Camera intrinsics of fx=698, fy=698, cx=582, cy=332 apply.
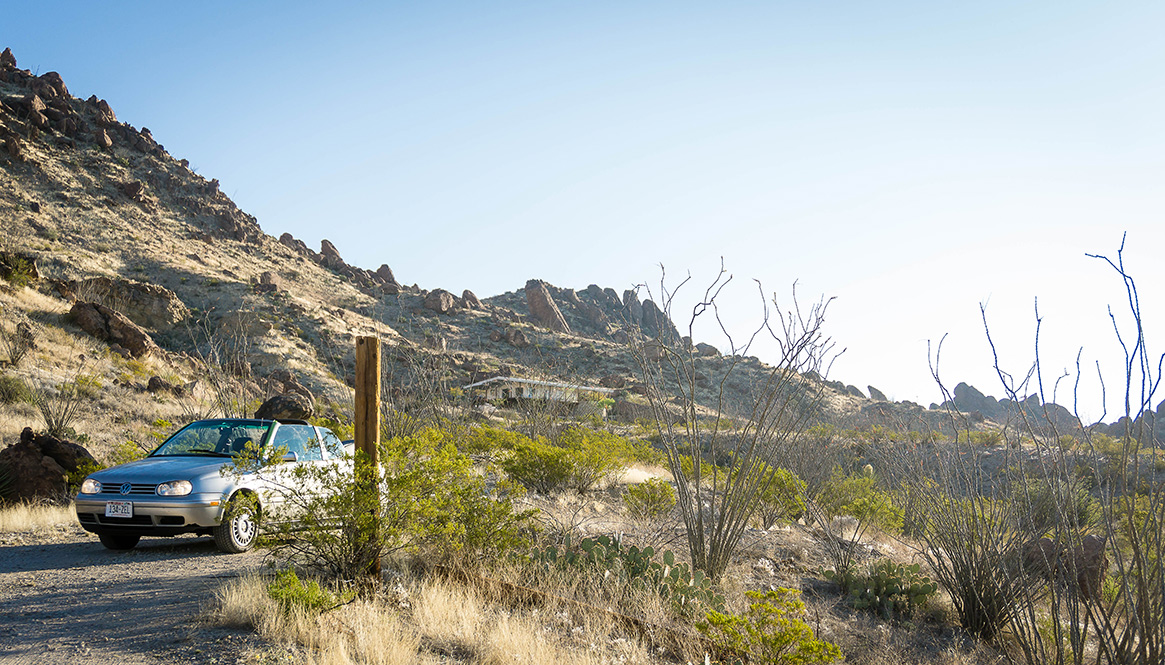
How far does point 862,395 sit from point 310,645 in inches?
2508

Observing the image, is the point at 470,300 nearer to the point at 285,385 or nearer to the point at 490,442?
the point at 285,385

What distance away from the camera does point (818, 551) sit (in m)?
10.8

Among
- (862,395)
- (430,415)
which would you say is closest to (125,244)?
(430,415)

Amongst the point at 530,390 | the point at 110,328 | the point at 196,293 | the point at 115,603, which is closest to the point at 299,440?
the point at 115,603

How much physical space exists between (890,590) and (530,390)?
19.1 m

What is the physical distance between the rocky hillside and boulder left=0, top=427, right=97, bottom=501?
5.70m

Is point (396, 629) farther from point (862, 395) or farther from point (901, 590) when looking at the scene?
point (862, 395)

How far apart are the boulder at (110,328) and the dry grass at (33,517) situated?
1740 centimetres

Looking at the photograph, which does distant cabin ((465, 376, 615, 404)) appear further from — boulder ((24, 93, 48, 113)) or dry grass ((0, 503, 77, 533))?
boulder ((24, 93, 48, 113))

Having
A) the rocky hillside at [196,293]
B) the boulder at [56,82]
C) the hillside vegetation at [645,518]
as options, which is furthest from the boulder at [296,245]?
the hillside vegetation at [645,518]

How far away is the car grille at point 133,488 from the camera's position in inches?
293

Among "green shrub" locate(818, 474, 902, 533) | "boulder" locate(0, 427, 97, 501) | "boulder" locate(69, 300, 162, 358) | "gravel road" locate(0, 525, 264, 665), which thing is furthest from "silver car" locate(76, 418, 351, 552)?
"boulder" locate(69, 300, 162, 358)

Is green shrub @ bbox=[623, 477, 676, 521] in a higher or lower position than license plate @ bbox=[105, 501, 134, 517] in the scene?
lower

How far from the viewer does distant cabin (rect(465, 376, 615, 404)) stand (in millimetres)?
24298
